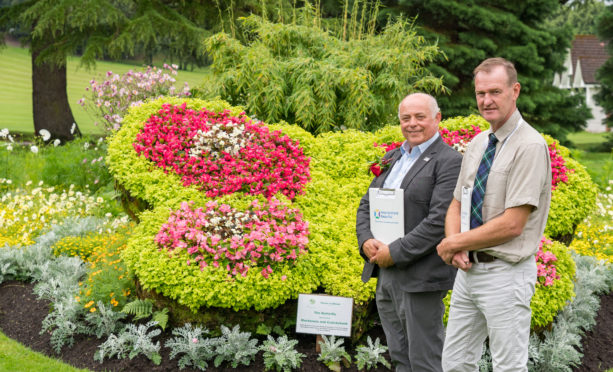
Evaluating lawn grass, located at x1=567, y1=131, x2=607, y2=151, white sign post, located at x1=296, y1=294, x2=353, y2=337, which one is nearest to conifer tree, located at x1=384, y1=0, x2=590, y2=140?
lawn grass, located at x1=567, y1=131, x2=607, y2=151

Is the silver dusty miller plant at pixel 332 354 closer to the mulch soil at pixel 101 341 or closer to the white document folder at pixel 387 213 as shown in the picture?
the mulch soil at pixel 101 341

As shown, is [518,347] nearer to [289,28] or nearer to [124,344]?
[124,344]

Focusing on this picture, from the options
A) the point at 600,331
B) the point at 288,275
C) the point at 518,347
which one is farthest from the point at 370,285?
the point at 600,331

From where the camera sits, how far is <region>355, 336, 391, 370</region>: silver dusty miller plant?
12.5 feet

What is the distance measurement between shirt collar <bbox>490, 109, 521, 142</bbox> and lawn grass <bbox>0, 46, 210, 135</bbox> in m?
9.92

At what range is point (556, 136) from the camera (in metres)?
14.4

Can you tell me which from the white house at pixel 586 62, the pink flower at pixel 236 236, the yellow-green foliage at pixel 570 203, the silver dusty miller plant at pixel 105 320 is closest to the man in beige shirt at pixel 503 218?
the pink flower at pixel 236 236

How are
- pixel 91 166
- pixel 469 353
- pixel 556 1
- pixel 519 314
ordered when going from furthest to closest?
pixel 556 1 → pixel 91 166 → pixel 469 353 → pixel 519 314

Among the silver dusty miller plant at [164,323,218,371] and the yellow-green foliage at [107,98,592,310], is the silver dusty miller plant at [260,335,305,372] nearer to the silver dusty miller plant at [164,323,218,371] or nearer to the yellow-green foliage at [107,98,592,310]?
the yellow-green foliage at [107,98,592,310]

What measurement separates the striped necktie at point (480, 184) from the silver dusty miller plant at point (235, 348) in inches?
76.5

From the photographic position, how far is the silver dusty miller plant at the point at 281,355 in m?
3.68

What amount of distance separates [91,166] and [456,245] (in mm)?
7908

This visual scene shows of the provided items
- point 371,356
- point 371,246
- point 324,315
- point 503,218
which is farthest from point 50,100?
point 503,218

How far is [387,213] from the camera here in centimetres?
304
